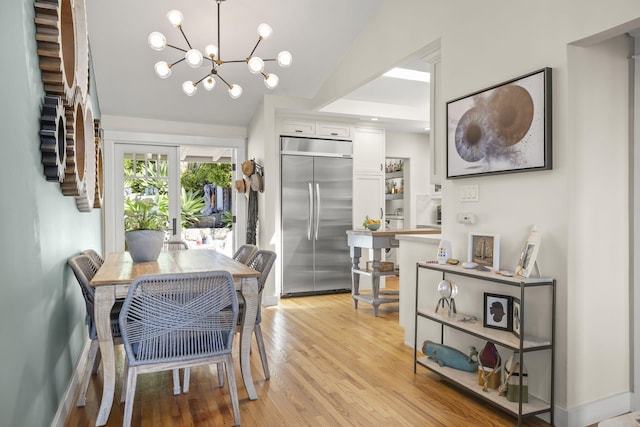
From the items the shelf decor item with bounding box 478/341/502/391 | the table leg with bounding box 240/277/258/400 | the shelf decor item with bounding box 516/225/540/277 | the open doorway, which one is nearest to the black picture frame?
the shelf decor item with bounding box 516/225/540/277

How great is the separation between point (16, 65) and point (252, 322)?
168 cm

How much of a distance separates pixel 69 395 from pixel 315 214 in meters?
3.57

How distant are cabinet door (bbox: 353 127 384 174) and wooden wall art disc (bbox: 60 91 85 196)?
3.76 m

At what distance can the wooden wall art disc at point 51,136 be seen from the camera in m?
1.95

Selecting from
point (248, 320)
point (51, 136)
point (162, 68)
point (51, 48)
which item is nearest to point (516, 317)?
Result: point (248, 320)

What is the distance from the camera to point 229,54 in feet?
14.0

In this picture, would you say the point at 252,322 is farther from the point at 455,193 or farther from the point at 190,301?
the point at 455,193

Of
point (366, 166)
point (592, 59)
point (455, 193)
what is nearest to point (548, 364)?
point (455, 193)

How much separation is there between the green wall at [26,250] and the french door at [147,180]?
9.71 ft

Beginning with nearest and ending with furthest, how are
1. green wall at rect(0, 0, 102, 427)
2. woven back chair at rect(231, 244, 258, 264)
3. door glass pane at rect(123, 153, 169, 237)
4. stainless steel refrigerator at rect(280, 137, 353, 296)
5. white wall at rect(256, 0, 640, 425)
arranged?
green wall at rect(0, 0, 102, 427) < white wall at rect(256, 0, 640, 425) < woven back chair at rect(231, 244, 258, 264) < door glass pane at rect(123, 153, 169, 237) < stainless steel refrigerator at rect(280, 137, 353, 296)

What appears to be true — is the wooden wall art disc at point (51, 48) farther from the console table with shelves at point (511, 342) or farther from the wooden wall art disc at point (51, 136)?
the console table with shelves at point (511, 342)

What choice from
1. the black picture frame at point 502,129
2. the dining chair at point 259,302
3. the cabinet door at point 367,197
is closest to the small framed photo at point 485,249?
the black picture frame at point 502,129

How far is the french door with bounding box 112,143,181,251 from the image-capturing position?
17.4ft

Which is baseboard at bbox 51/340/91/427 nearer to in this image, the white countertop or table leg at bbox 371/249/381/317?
the white countertop
